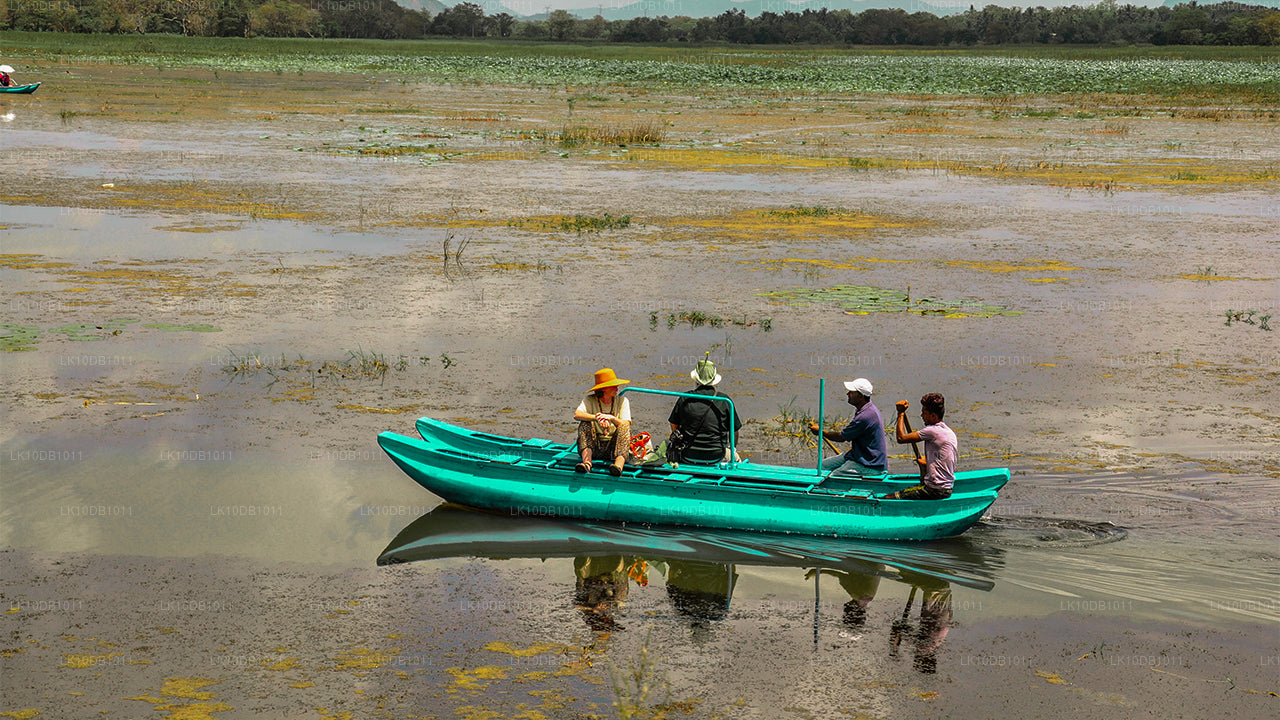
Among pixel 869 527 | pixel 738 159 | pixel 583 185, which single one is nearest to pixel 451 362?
pixel 869 527

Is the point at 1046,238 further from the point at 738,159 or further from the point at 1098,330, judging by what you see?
the point at 738,159

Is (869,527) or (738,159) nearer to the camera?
(869,527)

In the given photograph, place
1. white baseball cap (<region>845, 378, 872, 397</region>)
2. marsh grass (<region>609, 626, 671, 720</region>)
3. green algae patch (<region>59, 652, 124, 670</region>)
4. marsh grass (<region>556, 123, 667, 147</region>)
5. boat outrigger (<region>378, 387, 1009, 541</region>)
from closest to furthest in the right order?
marsh grass (<region>609, 626, 671, 720</region>) < green algae patch (<region>59, 652, 124, 670</region>) < boat outrigger (<region>378, 387, 1009, 541</region>) < white baseball cap (<region>845, 378, 872, 397</region>) < marsh grass (<region>556, 123, 667, 147</region>)

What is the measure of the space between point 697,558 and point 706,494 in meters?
0.58

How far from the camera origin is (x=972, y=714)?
21.8 ft

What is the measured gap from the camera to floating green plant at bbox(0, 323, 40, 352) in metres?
13.0

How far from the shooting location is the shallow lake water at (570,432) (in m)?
7.08

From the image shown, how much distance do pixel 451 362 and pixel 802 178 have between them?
17.3 metres

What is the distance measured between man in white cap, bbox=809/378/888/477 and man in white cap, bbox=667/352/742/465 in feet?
2.53

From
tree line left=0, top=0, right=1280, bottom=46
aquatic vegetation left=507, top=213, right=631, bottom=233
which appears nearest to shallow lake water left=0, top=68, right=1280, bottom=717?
aquatic vegetation left=507, top=213, right=631, bottom=233

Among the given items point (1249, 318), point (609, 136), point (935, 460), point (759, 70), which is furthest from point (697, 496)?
point (759, 70)

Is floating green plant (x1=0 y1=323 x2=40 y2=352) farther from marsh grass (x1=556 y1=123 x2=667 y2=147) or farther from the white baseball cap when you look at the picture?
marsh grass (x1=556 y1=123 x2=667 y2=147)

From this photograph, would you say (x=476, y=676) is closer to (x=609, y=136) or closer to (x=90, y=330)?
(x=90, y=330)

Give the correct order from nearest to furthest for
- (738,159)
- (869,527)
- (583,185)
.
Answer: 1. (869,527)
2. (583,185)
3. (738,159)
